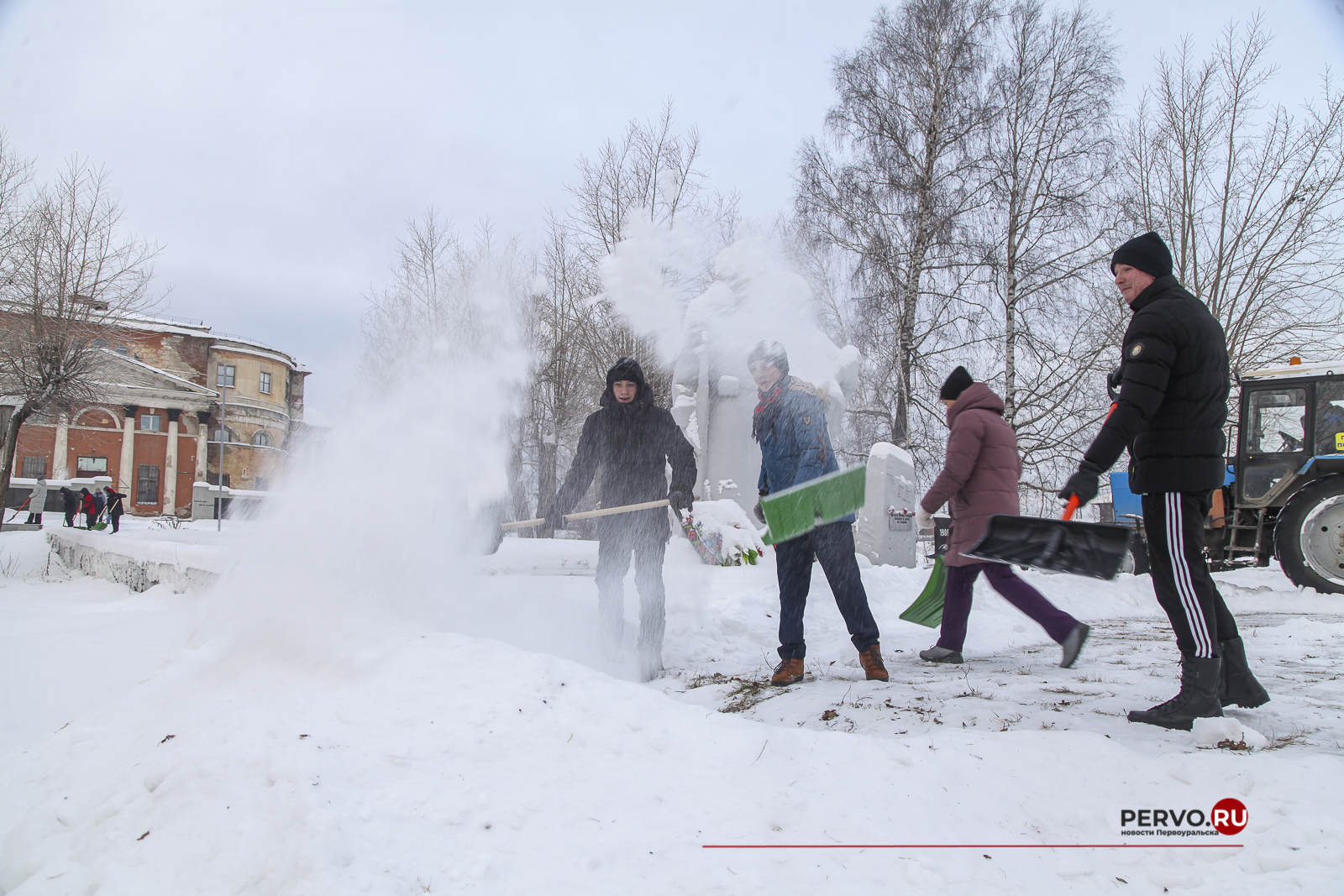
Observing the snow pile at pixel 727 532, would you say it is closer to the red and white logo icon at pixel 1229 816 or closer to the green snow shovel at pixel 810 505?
the green snow shovel at pixel 810 505

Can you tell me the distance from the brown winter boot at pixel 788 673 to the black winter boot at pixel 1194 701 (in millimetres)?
1536

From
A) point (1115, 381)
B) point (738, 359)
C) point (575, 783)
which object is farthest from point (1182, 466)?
point (738, 359)

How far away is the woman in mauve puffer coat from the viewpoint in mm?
3785

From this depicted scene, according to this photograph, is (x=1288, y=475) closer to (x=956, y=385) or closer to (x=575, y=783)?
(x=956, y=385)

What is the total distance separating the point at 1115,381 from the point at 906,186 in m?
13.5

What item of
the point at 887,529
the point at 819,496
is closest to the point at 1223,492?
the point at 887,529

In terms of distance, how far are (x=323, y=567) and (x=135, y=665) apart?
6.07 feet

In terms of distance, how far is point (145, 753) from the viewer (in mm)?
2176

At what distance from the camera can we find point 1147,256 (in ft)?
9.32

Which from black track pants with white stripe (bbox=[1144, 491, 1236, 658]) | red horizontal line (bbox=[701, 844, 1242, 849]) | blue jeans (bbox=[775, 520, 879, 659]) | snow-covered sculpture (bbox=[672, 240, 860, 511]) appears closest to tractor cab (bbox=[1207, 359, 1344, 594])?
snow-covered sculpture (bbox=[672, 240, 860, 511])

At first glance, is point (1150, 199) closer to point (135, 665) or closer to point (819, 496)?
point (819, 496)

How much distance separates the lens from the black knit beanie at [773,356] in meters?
3.99

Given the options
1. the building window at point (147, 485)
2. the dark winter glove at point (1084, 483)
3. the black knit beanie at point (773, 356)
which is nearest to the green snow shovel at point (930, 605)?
the black knit beanie at point (773, 356)

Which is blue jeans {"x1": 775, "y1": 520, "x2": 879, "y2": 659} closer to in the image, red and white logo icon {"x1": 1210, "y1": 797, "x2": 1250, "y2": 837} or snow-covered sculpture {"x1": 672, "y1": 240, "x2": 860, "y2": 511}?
red and white logo icon {"x1": 1210, "y1": 797, "x2": 1250, "y2": 837}
